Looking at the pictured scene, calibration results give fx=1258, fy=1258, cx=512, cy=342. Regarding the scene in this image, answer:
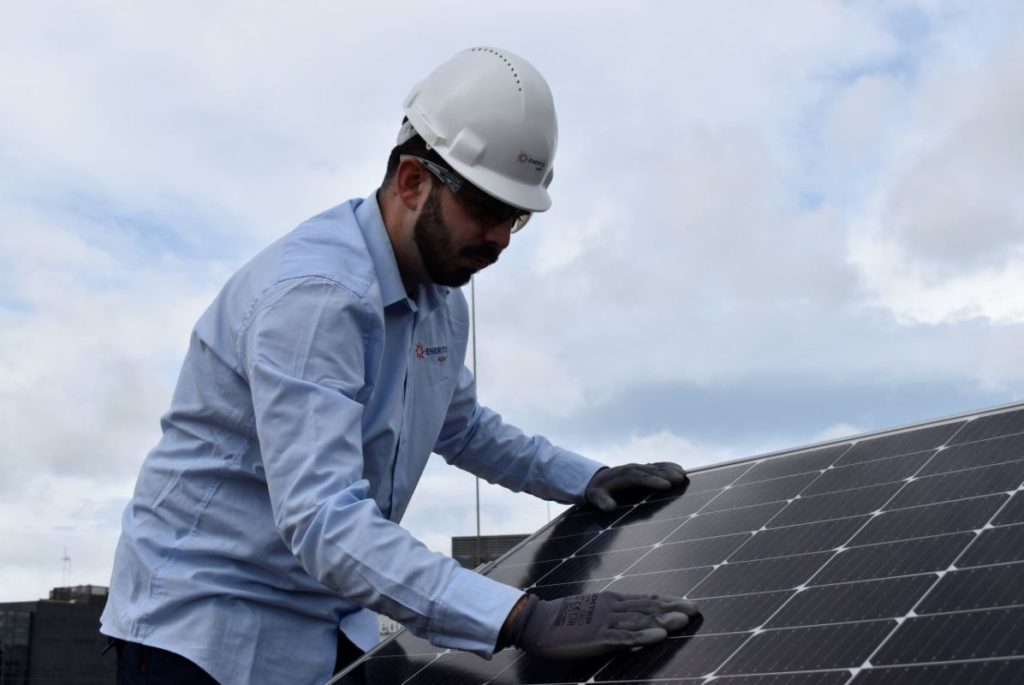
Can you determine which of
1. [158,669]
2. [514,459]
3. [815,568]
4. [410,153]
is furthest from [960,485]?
[158,669]

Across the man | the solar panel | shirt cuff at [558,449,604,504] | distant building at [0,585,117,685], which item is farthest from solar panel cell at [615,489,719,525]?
distant building at [0,585,117,685]

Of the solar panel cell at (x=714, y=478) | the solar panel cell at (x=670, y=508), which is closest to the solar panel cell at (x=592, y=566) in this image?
the solar panel cell at (x=670, y=508)

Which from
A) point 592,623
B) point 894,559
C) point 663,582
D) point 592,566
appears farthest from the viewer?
point 592,566

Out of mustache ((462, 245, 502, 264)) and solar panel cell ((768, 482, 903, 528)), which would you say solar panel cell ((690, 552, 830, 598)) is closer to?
solar panel cell ((768, 482, 903, 528))

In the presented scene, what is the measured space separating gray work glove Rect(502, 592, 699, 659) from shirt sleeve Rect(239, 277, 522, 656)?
0.13 meters

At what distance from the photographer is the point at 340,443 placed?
512 cm

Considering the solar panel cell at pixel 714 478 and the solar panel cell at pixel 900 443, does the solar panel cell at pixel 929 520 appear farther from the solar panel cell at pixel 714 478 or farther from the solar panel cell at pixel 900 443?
the solar panel cell at pixel 714 478

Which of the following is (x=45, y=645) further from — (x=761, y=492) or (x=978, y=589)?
(x=978, y=589)

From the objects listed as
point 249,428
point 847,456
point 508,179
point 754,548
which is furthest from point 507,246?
point 847,456

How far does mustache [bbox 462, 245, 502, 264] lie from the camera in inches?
225

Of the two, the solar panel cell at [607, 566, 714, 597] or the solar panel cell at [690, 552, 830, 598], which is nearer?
the solar panel cell at [690, 552, 830, 598]

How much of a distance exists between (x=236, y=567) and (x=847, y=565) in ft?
8.79

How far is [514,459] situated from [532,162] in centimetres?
229

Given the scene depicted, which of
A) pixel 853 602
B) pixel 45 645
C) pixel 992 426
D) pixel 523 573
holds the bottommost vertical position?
pixel 45 645
